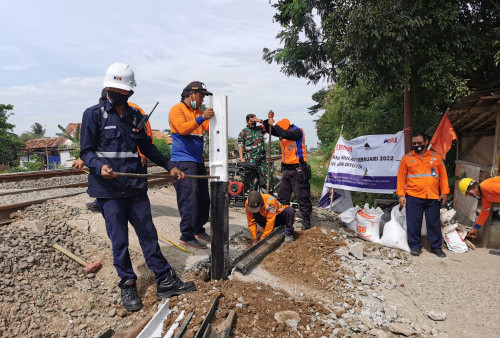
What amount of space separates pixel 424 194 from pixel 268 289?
121 inches

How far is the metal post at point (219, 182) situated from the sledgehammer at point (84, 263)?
1.29 metres

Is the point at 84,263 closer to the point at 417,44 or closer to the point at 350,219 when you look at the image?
the point at 350,219

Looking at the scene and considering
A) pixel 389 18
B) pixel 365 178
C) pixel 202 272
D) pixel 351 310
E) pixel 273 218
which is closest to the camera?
pixel 351 310

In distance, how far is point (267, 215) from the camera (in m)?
4.84

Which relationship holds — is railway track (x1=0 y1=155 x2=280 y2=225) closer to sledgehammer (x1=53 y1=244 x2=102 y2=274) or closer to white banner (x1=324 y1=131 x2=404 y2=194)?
sledgehammer (x1=53 y1=244 x2=102 y2=274)

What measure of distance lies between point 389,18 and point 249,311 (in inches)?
244

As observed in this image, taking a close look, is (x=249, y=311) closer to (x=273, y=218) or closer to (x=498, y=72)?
(x=273, y=218)

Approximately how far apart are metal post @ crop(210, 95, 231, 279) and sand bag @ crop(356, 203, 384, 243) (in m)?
2.89

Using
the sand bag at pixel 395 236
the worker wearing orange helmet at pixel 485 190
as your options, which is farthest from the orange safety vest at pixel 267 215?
the worker wearing orange helmet at pixel 485 190

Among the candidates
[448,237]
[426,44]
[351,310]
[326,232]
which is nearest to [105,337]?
[351,310]

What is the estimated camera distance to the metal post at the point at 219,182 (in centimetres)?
348

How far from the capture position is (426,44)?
22.1 ft

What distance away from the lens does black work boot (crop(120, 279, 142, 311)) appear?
9.64 feet

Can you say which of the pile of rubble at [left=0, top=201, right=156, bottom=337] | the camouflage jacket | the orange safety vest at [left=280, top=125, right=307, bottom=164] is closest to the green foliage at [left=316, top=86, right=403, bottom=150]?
the camouflage jacket
